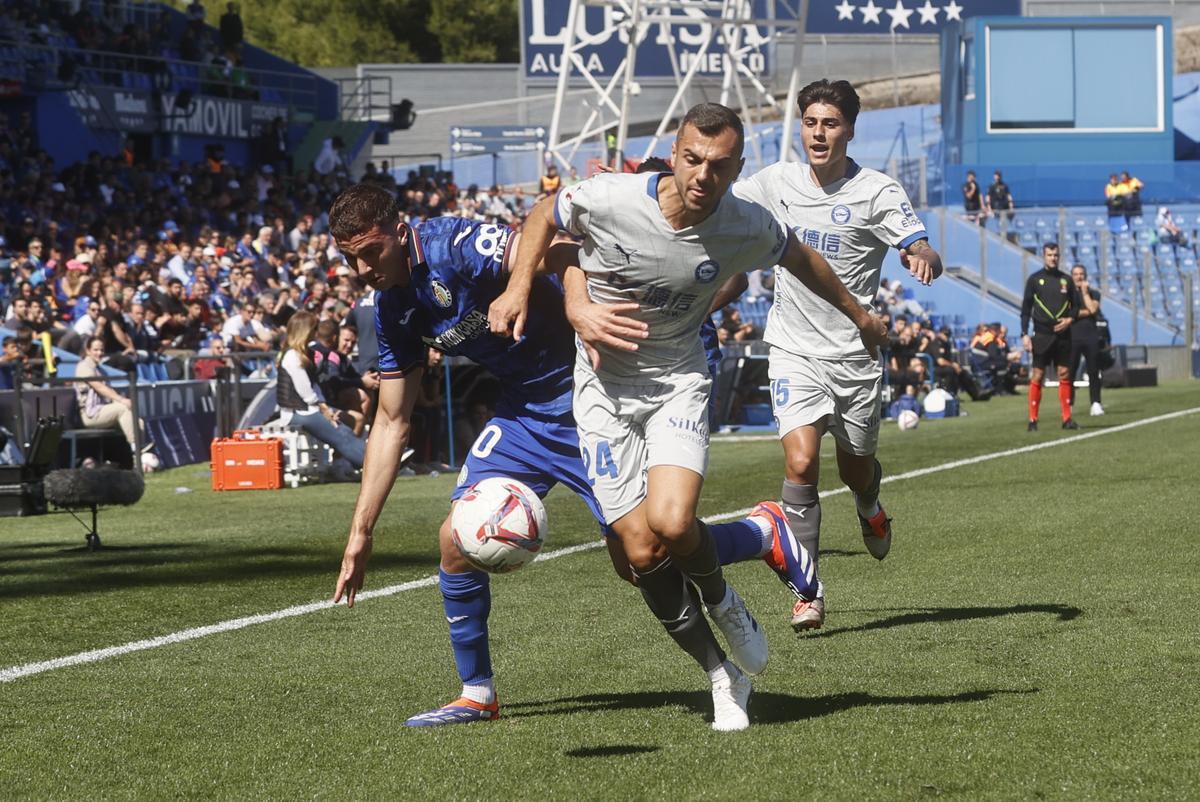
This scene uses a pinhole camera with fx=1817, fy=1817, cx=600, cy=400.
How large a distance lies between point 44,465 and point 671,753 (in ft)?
31.6

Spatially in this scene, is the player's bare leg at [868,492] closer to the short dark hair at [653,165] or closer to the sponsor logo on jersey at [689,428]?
the short dark hair at [653,165]

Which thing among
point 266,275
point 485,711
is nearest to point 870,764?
point 485,711

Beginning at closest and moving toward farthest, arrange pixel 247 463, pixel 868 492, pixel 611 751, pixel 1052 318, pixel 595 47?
pixel 611 751 → pixel 868 492 → pixel 247 463 → pixel 1052 318 → pixel 595 47

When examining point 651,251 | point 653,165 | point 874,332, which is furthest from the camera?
point 653,165

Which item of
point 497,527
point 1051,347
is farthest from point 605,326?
point 1051,347

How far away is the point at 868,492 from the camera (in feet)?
28.4

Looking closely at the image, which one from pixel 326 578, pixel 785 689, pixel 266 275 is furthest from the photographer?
pixel 266 275

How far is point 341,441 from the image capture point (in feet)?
56.7

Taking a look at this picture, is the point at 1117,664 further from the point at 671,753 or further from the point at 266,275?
the point at 266,275

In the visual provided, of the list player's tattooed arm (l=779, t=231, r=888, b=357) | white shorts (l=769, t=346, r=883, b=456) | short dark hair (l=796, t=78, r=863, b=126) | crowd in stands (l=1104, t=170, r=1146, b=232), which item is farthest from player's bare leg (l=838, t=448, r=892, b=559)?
crowd in stands (l=1104, t=170, r=1146, b=232)

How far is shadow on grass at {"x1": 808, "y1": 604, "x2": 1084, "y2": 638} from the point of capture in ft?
25.1

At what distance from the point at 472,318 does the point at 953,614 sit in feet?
9.96

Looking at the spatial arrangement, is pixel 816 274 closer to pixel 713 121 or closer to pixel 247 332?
pixel 713 121

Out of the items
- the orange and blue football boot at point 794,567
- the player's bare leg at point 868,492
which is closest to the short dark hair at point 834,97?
the player's bare leg at point 868,492
